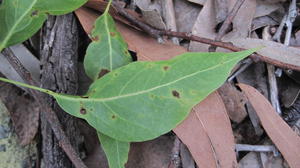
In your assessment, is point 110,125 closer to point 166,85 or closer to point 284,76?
point 166,85

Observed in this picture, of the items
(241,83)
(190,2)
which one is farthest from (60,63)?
(241,83)

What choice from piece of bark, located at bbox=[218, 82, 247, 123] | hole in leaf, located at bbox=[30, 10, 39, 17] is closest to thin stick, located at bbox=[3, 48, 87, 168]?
hole in leaf, located at bbox=[30, 10, 39, 17]

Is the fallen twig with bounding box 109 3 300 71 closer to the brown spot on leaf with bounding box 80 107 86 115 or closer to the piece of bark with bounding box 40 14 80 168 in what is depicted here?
the piece of bark with bounding box 40 14 80 168

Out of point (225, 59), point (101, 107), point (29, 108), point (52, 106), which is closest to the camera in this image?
point (225, 59)

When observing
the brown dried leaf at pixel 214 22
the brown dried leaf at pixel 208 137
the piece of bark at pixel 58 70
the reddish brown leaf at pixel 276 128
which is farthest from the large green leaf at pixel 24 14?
the reddish brown leaf at pixel 276 128

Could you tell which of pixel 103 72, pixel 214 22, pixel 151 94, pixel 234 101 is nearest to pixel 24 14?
pixel 103 72

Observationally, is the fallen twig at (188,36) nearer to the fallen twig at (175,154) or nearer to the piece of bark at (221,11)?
the piece of bark at (221,11)
